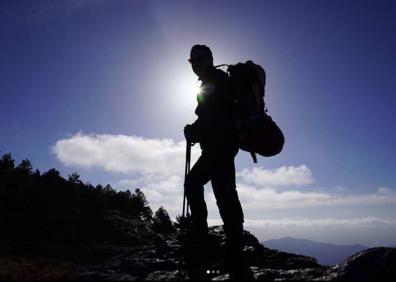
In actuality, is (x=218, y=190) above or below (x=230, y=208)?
above

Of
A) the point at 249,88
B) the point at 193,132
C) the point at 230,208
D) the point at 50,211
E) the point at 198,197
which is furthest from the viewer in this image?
the point at 50,211

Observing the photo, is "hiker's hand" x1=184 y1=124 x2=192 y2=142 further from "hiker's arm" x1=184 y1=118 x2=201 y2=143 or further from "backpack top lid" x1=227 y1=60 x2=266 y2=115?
"backpack top lid" x1=227 y1=60 x2=266 y2=115

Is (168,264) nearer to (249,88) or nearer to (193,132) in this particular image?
(193,132)

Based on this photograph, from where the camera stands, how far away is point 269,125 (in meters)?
5.69

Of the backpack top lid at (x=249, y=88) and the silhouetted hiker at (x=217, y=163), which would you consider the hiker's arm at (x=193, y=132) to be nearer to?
the silhouetted hiker at (x=217, y=163)

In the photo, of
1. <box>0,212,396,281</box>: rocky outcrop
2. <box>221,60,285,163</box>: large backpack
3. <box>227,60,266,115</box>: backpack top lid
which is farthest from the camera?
<box>227,60,266,115</box>: backpack top lid

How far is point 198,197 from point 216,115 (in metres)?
1.47

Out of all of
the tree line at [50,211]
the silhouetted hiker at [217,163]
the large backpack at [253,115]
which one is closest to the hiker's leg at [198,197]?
the silhouetted hiker at [217,163]

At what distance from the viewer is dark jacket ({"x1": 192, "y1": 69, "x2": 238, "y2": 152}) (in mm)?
5840

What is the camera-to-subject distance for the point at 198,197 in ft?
19.9

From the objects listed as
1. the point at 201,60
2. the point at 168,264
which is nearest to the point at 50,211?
the point at 168,264

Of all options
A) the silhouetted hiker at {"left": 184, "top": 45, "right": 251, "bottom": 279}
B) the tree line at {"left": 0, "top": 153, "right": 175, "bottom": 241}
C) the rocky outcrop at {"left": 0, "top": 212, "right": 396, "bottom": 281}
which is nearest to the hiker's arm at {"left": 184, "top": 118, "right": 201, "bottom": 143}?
the silhouetted hiker at {"left": 184, "top": 45, "right": 251, "bottom": 279}

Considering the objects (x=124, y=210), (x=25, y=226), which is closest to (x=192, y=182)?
(x=25, y=226)

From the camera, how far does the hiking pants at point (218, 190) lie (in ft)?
18.1
